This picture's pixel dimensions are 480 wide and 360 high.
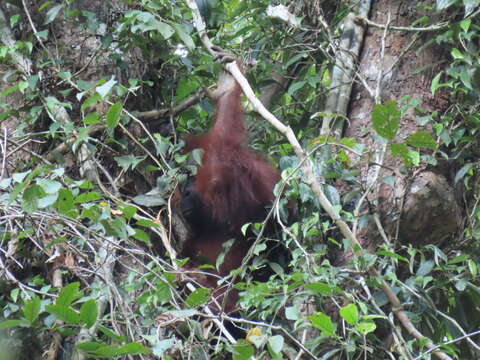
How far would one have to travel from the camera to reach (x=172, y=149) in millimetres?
2879

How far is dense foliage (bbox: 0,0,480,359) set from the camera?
218 centimetres

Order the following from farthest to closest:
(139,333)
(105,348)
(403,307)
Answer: (403,307), (139,333), (105,348)

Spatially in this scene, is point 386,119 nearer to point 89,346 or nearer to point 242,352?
point 242,352

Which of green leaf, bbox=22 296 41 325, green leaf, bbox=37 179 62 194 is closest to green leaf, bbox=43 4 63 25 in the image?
green leaf, bbox=37 179 62 194

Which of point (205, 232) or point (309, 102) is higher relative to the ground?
point (309, 102)

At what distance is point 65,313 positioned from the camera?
6.43ft

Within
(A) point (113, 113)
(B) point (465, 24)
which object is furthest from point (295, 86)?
(A) point (113, 113)

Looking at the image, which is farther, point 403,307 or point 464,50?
point 464,50

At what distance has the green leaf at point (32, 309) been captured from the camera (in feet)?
6.92

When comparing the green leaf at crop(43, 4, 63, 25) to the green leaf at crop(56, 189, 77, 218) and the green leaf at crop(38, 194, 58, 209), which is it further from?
the green leaf at crop(38, 194, 58, 209)

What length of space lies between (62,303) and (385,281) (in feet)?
3.60

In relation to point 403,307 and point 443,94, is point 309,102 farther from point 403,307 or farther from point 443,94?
point 403,307

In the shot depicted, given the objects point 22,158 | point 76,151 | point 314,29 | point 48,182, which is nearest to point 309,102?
point 314,29

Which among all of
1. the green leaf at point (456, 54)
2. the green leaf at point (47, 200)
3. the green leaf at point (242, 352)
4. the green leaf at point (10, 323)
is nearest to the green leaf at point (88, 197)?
the green leaf at point (47, 200)
